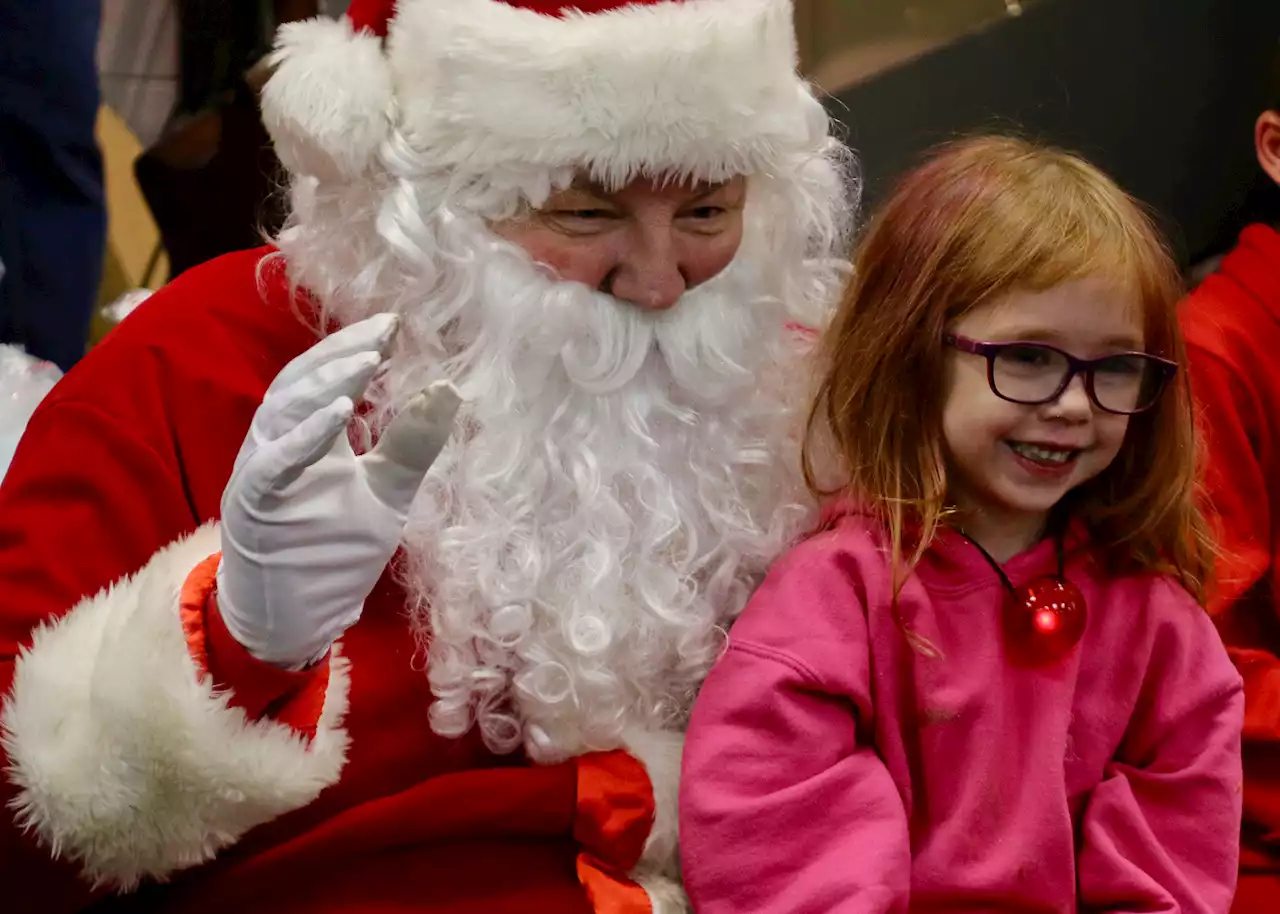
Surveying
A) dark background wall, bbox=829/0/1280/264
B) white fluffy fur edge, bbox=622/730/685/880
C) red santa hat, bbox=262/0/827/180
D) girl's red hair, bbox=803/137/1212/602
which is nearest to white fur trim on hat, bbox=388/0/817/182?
red santa hat, bbox=262/0/827/180

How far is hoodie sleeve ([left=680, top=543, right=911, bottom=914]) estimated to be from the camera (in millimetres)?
1113

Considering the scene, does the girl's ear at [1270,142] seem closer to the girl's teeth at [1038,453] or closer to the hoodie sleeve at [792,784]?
the girl's teeth at [1038,453]

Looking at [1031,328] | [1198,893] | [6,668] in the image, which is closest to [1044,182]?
[1031,328]

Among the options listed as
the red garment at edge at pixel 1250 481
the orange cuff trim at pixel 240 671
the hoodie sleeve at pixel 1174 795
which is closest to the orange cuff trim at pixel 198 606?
the orange cuff trim at pixel 240 671

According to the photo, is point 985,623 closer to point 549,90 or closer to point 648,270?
point 648,270

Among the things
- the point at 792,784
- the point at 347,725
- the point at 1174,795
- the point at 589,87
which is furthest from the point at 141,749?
the point at 1174,795

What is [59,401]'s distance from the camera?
1.17 m

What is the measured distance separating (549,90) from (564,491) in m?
0.37

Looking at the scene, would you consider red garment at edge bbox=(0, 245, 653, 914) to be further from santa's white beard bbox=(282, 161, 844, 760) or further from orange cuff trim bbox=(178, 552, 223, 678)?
orange cuff trim bbox=(178, 552, 223, 678)

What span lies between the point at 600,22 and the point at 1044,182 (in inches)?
17.1

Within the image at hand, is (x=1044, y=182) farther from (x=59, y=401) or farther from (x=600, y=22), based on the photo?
(x=59, y=401)

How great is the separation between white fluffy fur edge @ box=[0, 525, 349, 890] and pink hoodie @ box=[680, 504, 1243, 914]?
369 mm

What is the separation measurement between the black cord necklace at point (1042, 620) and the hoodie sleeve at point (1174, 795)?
0.10 metres

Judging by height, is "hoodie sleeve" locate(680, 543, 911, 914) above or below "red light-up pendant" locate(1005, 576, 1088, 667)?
below
